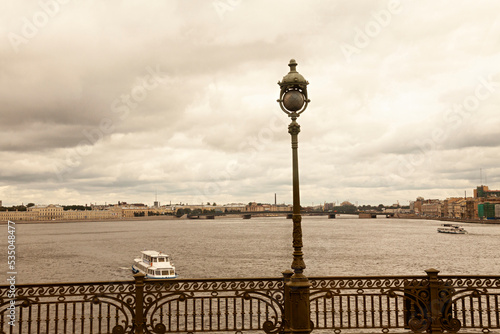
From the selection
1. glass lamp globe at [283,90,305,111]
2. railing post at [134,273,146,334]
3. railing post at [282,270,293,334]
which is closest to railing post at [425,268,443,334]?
railing post at [282,270,293,334]

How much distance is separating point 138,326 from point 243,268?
42299 mm

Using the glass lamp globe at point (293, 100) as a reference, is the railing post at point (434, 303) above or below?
below

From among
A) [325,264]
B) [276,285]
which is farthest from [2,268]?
[276,285]

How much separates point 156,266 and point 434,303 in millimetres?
43471

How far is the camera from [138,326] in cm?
856

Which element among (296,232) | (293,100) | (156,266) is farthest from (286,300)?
(156,266)

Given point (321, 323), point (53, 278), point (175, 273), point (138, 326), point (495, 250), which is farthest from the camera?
point (495, 250)

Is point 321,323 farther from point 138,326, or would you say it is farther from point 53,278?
point 53,278

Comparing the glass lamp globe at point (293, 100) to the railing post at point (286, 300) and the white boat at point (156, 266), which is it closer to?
the railing post at point (286, 300)

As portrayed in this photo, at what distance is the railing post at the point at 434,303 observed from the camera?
902cm

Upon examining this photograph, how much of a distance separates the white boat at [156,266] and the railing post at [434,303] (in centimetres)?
4016

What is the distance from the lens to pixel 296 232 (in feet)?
26.9

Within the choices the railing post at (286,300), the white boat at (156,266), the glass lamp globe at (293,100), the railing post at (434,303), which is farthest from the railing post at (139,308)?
the white boat at (156,266)

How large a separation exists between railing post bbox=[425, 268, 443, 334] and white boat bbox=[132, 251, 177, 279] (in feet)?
132
